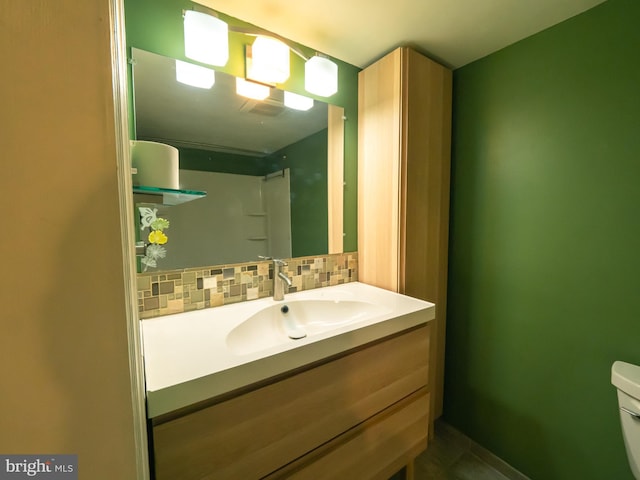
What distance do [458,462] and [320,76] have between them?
A: 6.53 ft

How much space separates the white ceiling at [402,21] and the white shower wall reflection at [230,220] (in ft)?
1.93

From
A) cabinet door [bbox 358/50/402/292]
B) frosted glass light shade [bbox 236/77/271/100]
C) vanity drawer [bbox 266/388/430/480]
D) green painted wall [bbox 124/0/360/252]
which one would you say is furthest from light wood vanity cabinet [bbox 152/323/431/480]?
frosted glass light shade [bbox 236/77/271/100]

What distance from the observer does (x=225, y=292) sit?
1062 millimetres

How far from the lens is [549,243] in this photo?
1.14 m

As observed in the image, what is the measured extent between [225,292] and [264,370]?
1.68 feet

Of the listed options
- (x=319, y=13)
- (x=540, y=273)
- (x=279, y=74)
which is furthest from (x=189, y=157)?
(x=540, y=273)

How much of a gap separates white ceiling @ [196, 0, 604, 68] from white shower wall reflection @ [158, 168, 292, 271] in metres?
0.59

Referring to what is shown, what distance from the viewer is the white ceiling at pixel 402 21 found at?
99 cm

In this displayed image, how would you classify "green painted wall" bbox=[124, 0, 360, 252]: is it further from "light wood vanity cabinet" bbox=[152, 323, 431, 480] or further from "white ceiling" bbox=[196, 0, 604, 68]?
"light wood vanity cabinet" bbox=[152, 323, 431, 480]

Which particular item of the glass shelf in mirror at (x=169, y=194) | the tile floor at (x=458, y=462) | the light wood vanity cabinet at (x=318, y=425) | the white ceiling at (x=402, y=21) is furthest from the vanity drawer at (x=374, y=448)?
the white ceiling at (x=402, y=21)

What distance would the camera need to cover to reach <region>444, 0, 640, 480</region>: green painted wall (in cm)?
97

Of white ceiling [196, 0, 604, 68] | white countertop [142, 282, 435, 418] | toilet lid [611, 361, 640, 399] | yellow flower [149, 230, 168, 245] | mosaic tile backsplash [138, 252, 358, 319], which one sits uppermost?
white ceiling [196, 0, 604, 68]

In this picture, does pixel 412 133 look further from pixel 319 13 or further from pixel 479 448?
pixel 479 448

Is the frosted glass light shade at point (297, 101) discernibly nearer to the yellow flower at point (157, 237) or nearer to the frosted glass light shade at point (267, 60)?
the frosted glass light shade at point (267, 60)
